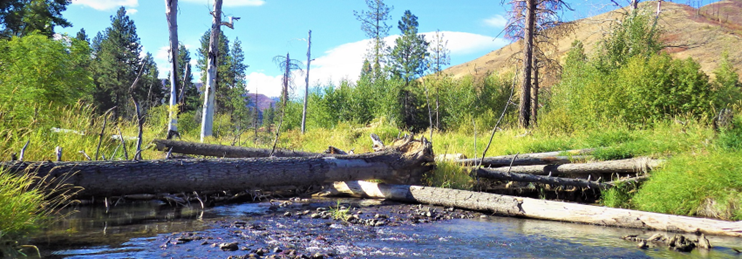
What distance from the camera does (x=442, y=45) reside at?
3712cm

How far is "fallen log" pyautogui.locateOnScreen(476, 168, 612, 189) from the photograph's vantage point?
8.72m

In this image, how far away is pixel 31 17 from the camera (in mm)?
31609

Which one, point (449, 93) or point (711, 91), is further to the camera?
point (449, 93)

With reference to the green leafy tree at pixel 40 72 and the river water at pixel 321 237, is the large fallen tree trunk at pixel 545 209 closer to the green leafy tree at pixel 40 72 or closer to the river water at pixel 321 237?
the river water at pixel 321 237

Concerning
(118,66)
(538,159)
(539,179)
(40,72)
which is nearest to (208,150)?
(40,72)

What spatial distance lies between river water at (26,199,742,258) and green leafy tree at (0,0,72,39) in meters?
24.4

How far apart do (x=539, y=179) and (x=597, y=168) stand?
1.35 meters

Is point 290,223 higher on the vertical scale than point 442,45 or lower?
lower

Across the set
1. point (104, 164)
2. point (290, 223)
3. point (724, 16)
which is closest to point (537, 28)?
point (290, 223)

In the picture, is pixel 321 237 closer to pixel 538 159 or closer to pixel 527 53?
pixel 538 159

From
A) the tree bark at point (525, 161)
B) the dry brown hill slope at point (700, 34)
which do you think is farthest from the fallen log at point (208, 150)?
the dry brown hill slope at point (700, 34)

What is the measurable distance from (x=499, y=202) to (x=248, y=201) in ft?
15.5

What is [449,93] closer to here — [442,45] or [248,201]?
[442,45]

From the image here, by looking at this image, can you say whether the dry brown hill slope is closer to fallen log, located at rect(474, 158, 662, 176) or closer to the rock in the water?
fallen log, located at rect(474, 158, 662, 176)
